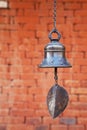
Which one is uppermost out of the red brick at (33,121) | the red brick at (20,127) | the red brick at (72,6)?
the red brick at (72,6)

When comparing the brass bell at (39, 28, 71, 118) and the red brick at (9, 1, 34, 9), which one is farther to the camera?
the red brick at (9, 1, 34, 9)

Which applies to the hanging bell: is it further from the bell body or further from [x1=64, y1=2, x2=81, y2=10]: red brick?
[x1=64, y1=2, x2=81, y2=10]: red brick

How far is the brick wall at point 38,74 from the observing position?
4504 mm

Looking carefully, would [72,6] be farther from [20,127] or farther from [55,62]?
[55,62]

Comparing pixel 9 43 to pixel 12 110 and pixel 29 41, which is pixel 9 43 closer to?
pixel 29 41

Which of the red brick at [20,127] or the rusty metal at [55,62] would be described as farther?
the red brick at [20,127]

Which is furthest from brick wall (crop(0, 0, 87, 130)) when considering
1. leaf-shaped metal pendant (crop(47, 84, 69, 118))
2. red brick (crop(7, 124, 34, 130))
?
leaf-shaped metal pendant (crop(47, 84, 69, 118))

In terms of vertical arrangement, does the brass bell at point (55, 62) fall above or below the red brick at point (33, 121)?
above

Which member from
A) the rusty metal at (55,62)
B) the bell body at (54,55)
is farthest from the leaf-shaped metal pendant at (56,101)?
the bell body at (54,55)

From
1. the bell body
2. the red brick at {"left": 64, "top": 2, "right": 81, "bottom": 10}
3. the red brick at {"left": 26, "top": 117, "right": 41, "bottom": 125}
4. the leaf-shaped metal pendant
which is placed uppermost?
the red brick at {"left": 64, "top": 2, "right": 81, "bottom": 10}

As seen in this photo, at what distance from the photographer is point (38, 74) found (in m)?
4.52

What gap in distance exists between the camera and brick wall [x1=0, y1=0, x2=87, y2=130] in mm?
4504

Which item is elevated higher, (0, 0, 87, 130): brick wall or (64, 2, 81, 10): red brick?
(64, 2, 81, 10): red brick

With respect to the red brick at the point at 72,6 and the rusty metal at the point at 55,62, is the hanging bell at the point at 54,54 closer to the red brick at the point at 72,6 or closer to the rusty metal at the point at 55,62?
the rusty metal at the point at 55,62
